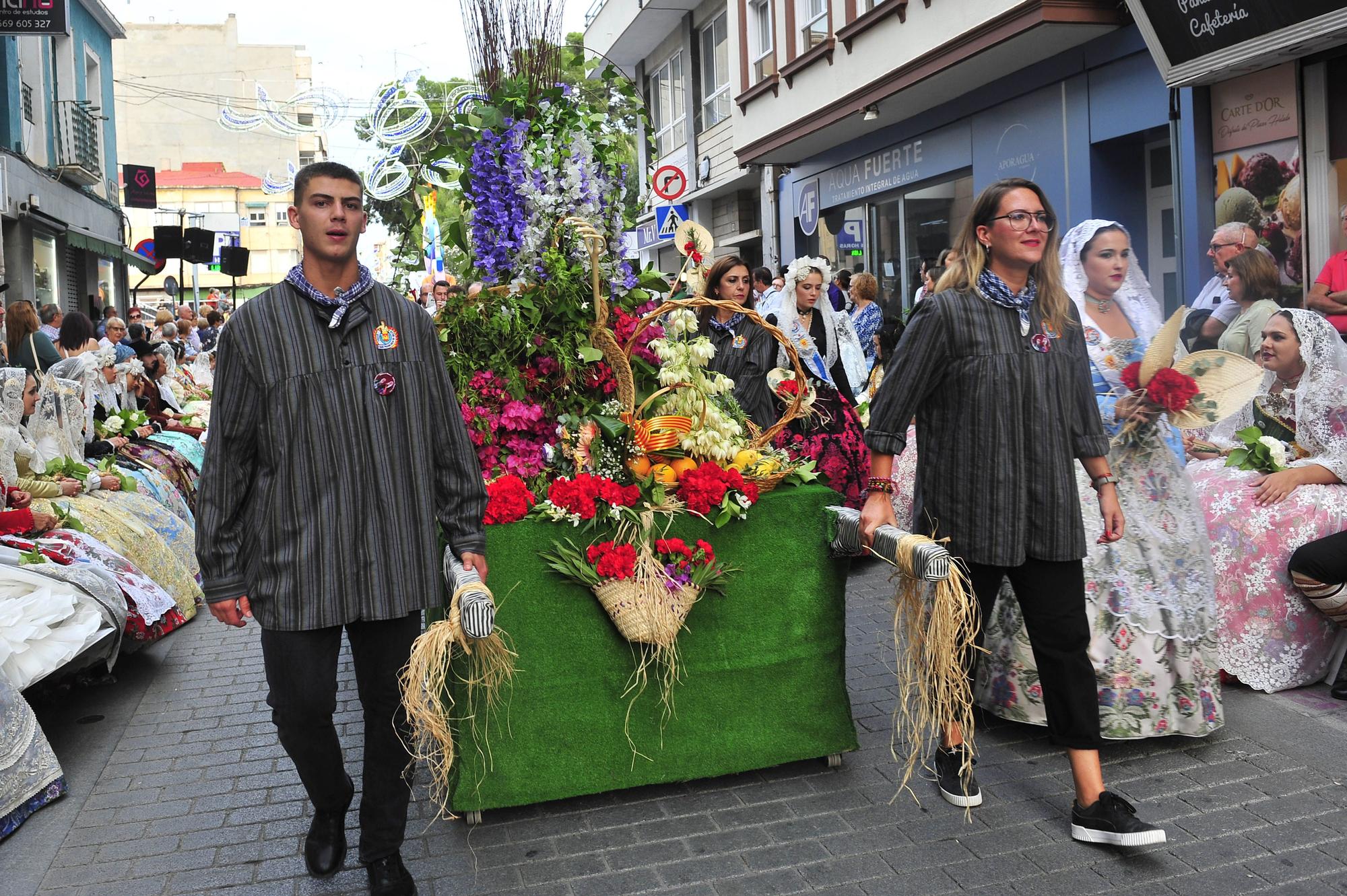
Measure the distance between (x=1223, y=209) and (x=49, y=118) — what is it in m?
19.0

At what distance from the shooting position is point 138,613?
6043 mm

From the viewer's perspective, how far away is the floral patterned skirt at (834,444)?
789 centimetres

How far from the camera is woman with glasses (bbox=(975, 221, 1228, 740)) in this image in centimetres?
441

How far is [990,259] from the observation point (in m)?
3.92

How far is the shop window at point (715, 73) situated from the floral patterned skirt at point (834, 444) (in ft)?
49.7

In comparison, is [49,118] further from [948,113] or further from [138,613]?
[138,613]

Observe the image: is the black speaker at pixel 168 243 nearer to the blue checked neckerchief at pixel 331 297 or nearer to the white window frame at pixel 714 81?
the white window frame at pixel 714 81

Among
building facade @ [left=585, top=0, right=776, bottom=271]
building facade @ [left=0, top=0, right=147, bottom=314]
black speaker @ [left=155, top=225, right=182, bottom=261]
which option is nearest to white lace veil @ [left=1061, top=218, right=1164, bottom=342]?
building facade @ [left=0, top=0, right=147, bottom=314]

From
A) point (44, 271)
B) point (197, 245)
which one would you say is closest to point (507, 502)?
point (44, 271)

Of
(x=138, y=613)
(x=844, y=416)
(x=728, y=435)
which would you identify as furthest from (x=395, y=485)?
(x=844, y=416)

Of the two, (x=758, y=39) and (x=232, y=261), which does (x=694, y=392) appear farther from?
(x=232, y=261)

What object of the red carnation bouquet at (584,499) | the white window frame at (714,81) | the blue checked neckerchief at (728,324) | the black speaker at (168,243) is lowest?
the red carnation bouquet at (584,499)

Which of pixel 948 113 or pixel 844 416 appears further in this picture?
pixel 948 113

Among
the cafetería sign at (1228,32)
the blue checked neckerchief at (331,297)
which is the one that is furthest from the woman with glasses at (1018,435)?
the cafetería sign at (1228,32)
